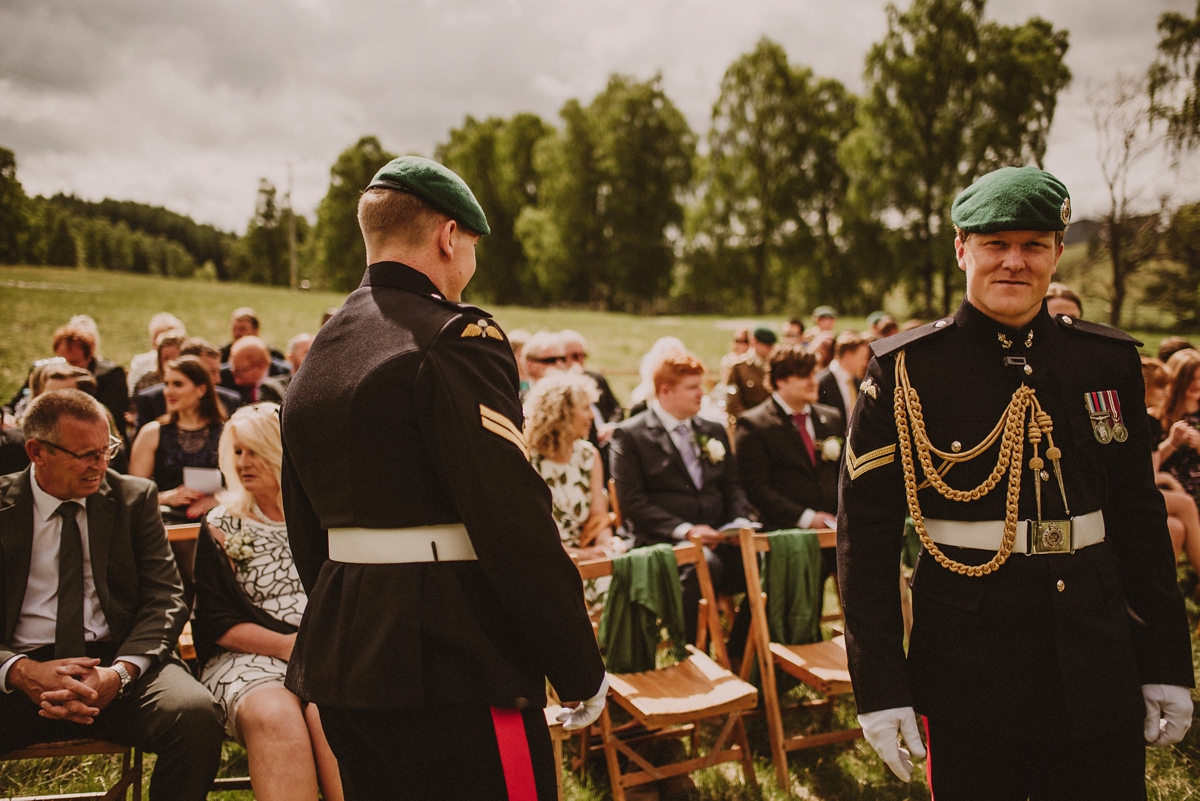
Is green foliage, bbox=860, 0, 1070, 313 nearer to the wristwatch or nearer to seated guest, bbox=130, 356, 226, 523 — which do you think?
seated guest, bbox=130, 356, 226, 523

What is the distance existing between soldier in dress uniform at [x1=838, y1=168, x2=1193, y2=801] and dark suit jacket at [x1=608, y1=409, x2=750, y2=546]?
292cm

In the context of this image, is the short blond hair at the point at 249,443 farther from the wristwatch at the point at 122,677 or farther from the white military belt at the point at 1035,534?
the white military belt at the point at 1035,534

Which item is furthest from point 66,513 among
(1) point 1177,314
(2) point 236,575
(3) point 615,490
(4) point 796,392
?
(1) point 1177,314

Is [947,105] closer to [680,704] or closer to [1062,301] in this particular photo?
[1062,301]

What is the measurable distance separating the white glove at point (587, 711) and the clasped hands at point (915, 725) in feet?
2.22

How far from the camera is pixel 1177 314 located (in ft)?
67.5

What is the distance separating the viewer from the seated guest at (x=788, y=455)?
5.15m

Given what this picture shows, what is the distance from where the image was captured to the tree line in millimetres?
27844

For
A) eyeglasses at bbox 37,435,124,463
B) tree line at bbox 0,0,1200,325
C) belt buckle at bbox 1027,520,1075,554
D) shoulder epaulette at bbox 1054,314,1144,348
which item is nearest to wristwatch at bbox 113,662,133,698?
eyeglasses at bbox 37,435,124,463

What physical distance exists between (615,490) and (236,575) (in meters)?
2.55

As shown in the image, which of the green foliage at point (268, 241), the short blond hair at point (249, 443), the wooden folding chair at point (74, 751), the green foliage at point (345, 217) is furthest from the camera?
the green foliage at point (268, 241)

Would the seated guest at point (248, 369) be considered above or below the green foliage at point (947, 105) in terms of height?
below

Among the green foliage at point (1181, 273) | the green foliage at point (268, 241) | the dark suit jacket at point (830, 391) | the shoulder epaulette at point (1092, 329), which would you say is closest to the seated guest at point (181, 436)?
the shoulder epaulette at point (1092, 329)

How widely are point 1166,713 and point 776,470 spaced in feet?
11.1
